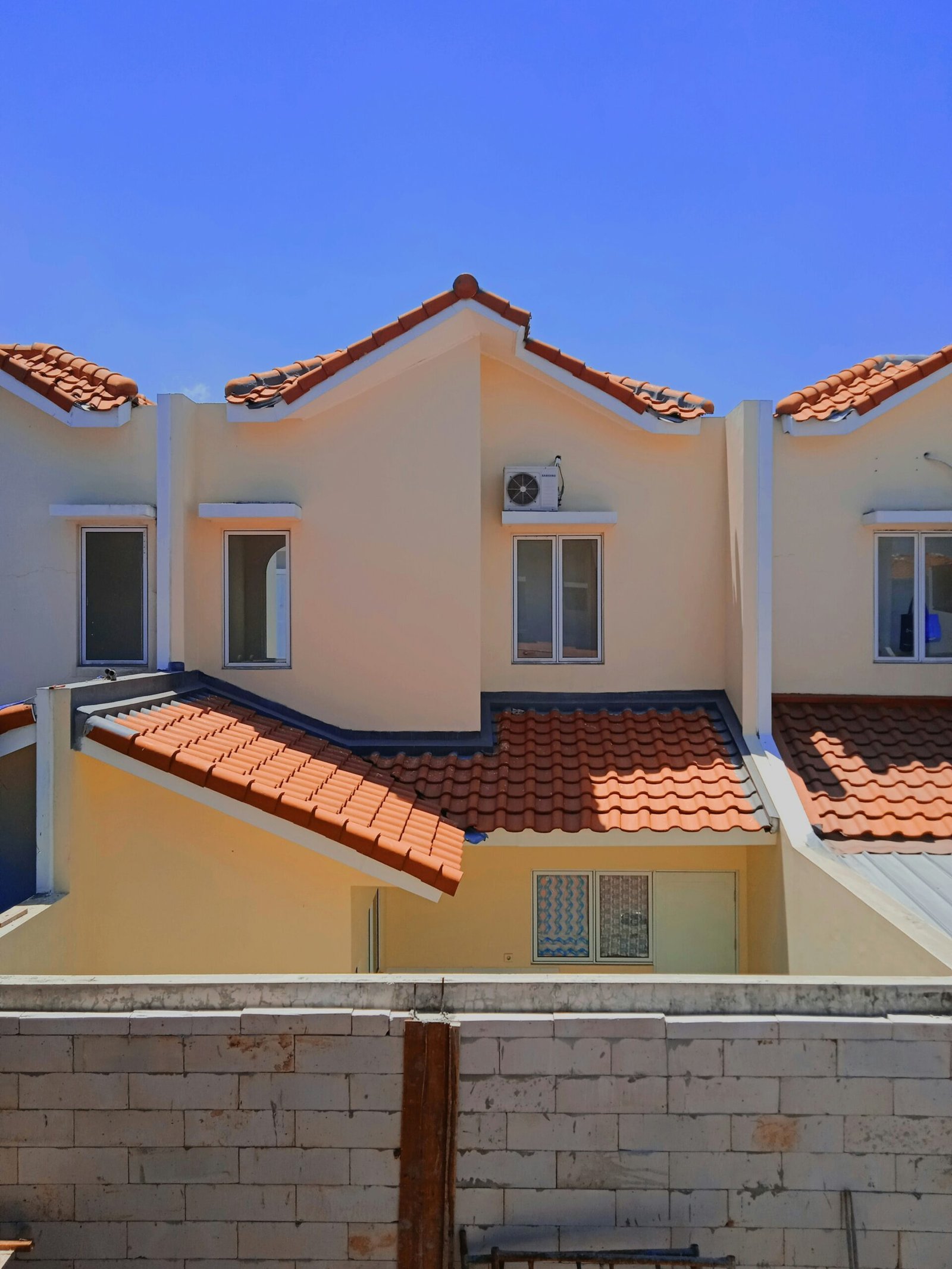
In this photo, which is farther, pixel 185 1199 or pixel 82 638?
pixel 82 638

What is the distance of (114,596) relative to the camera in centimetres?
1101

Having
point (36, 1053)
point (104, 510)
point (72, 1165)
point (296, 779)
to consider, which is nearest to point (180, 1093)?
point (72, 1165)

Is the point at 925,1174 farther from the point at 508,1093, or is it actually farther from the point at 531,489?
the point at 531,489

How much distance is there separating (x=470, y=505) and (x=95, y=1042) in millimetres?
6909

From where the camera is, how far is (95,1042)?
17.3 ft

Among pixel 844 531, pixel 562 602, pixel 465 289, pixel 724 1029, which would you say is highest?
pixel 465 289

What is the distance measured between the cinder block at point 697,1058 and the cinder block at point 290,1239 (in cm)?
206

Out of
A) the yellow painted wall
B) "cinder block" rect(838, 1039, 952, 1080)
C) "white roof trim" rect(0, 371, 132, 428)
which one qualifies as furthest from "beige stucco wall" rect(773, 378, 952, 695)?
"white roof trim" rect(0, 371, 132, 428)

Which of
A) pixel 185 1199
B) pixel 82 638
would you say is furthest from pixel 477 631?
pixel 185 1199

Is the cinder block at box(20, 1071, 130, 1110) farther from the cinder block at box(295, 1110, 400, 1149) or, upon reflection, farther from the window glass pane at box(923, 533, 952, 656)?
the window glass pane at box(923, 533, 952, 656)

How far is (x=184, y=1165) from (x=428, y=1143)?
54.3 inches

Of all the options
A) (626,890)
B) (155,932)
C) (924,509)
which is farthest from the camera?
(924,509)

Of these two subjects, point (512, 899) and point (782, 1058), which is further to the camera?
point (512, 899)

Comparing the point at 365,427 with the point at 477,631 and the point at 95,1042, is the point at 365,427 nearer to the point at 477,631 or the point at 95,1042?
the point at 477,631
